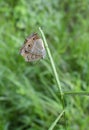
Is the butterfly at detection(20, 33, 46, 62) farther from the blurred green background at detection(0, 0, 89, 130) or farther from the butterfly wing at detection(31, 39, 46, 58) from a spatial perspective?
the blurred green background at detection(0, 0, 89, 130)

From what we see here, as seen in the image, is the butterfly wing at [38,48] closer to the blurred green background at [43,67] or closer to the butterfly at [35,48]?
the butterfly at [35,48]

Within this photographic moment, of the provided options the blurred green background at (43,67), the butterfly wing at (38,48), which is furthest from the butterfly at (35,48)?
A: the blurred green background at (43,67)

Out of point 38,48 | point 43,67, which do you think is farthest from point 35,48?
point 43,67

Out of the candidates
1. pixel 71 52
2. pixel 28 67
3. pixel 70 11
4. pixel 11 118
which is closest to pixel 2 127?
pixel 11 118

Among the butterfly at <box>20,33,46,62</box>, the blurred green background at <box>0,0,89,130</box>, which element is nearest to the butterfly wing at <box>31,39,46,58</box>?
the butterfly at <box>20,33,46,62</box>

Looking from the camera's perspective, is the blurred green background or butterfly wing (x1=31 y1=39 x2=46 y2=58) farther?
the blurred green background

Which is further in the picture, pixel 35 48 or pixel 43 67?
pixel 43 67

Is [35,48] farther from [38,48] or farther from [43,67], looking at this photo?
[43,67]

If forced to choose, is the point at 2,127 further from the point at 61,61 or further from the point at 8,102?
the point at 61,61
